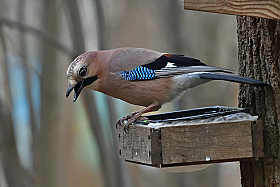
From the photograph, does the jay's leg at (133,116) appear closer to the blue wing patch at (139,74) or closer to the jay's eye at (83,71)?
the blue wing patch at (139,74)

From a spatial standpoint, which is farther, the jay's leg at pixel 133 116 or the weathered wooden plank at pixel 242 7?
the jay's leg at pixel 133 116

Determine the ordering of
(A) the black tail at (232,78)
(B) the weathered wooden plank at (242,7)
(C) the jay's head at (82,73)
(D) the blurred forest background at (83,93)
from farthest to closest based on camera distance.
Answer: (D) the blurred forest background at (83,93) < (C) the jay's head at (82,73) < (A) the black tail at (232,78) < (B) the weathered wooden plank at (242,7)

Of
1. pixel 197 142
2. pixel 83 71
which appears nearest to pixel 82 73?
pixel 83 71

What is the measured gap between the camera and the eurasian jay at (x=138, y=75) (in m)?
3.17

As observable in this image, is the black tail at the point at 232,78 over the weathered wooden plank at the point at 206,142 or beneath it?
over

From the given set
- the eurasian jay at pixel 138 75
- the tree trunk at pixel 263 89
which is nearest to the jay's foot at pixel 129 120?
the eurasian jay at pixel 138 75

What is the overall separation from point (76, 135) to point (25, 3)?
1.90 meters

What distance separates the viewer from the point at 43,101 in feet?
19.3

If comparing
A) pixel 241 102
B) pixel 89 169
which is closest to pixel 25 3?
pixel 89 169

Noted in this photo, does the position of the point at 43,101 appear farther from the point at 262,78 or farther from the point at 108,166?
the point at 262,78

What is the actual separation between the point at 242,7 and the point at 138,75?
101 centimetres

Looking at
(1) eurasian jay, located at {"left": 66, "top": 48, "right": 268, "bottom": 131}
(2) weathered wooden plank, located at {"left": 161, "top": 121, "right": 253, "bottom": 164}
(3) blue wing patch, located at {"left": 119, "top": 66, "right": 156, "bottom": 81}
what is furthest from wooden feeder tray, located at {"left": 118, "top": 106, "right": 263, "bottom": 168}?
(3) blue wing patch, located at {"left": 119, "top": 66, "right": 156, "bottom": 81}

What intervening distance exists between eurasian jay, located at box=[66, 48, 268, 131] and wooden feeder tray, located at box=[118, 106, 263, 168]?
448 millimetres

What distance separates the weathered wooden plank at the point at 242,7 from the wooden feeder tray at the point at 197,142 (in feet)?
2.12
